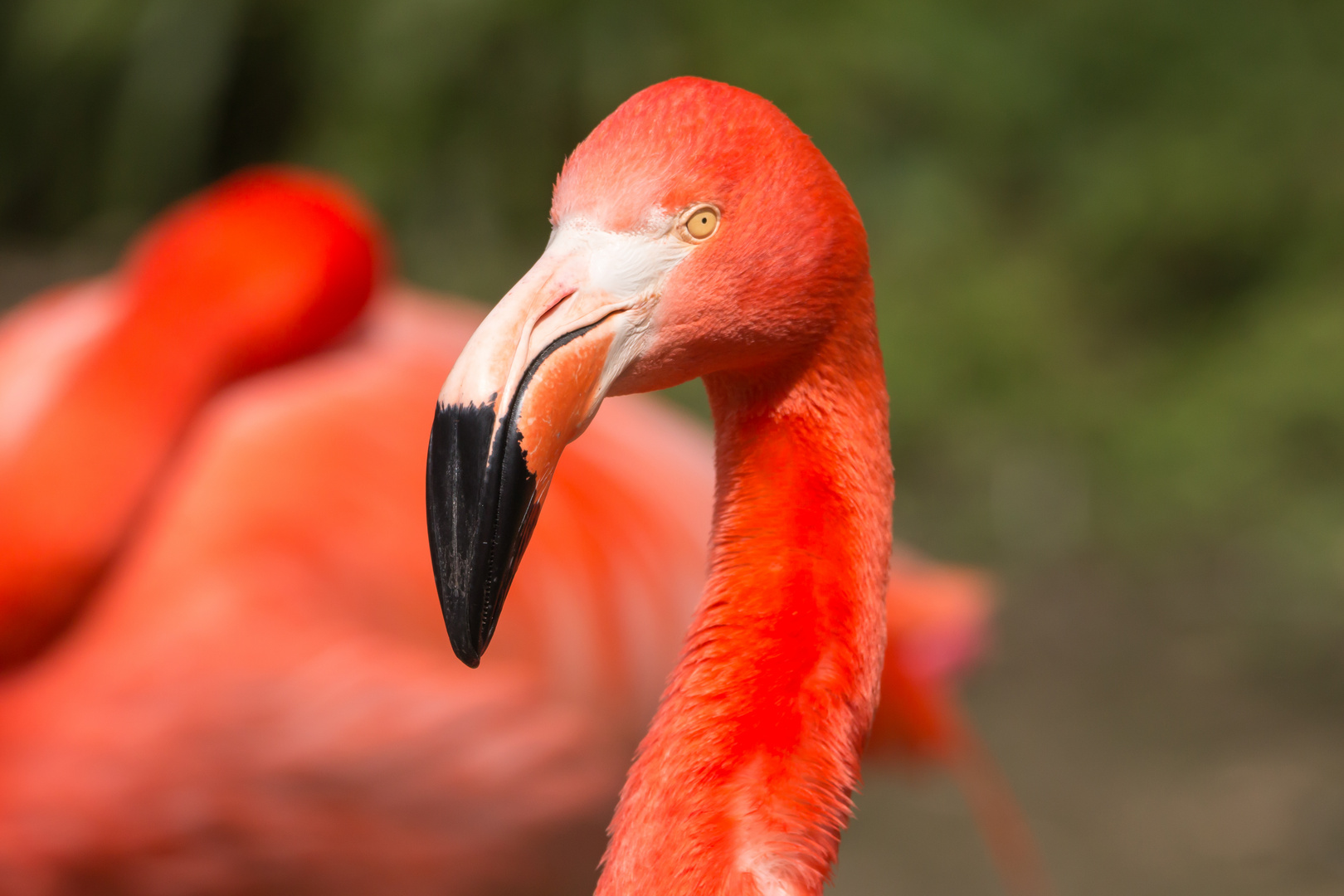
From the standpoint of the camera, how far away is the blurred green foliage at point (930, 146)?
4625 millimetres

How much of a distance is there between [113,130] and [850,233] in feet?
14.7

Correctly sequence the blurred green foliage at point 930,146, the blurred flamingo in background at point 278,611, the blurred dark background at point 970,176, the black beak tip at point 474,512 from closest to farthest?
the black beak tip at point 474,512 → the blurred flamingo in background at point 278,611 → the blurred dark background at point 970,176 → the blurred green foliage at point 930,146

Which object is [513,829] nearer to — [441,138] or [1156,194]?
[441,138]

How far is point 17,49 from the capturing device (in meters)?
4.82

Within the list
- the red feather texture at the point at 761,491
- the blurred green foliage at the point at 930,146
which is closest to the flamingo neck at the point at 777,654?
the red feather texture at the point at 761,491

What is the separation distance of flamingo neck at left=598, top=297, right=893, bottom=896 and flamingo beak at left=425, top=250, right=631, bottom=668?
0.59 ft

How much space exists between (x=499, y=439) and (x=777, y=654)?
267 mm

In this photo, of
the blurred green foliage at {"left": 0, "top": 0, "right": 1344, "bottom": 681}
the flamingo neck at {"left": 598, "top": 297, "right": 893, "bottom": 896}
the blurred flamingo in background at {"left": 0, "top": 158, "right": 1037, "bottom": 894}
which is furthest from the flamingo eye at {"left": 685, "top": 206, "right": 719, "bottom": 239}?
the blurred green foliage at {"left": 0, "top": 0, "right": 1344, "bottom": 681}

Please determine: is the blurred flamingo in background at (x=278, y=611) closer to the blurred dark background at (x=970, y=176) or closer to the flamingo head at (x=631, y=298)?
the flamingo head at (x=631, y=298)

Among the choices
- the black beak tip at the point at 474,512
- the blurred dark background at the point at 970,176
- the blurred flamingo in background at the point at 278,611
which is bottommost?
the black beak tip at the point at 474,512

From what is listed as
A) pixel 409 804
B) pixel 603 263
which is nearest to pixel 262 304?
pixel 409 804

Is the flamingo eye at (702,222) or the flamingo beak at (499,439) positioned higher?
the flamingo eye at (702,222)

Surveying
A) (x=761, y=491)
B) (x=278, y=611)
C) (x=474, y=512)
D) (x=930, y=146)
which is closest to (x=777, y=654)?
(x=761, y=491)

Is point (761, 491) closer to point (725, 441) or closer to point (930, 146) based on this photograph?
point (725, 441)
